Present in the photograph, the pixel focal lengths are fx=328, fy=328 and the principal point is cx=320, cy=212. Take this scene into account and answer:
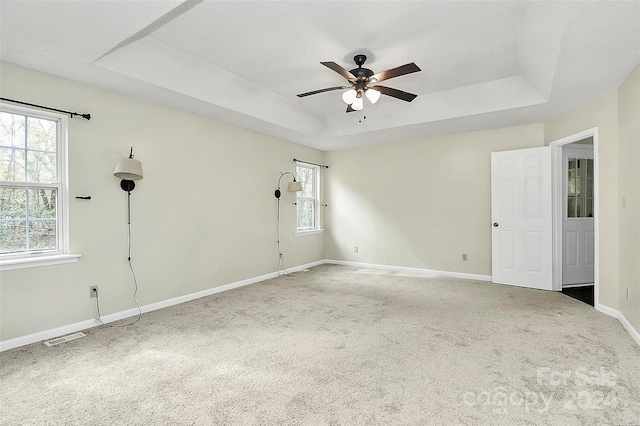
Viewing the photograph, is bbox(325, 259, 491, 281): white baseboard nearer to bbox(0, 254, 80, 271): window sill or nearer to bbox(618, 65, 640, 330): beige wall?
bbox(618, 65, 640, 330): beige wall

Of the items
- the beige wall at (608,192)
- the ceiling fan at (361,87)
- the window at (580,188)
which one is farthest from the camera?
the window at (580,188)

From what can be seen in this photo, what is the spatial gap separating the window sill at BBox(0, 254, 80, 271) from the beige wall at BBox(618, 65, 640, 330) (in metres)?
5.20

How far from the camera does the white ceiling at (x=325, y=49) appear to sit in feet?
7.74

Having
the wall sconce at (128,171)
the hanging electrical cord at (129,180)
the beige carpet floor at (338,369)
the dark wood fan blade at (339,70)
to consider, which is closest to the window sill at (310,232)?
the beige carpet floor at (338,369)

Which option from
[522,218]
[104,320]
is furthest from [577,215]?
[104,320]

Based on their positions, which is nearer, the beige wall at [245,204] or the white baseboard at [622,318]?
the white baseboard at [622,318]

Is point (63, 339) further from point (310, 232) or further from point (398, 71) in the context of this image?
point (310, 232)

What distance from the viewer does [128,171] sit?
333 centimetres

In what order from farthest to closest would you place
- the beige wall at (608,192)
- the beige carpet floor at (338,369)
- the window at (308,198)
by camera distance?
the window at (308,198) < the beige wall at (608,192) < the beige carpet floor at (338,369)

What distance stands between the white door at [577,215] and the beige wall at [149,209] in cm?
439

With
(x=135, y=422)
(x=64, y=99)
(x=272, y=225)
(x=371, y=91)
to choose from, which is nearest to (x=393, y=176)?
(x=272, y=225)

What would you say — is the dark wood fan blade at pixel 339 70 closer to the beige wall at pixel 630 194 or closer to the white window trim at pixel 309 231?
the beige wall at pixel 630 194

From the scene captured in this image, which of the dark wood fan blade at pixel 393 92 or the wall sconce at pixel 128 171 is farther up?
the dark wood fan blade at pixel 393 92

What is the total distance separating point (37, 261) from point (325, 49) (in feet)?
11.0
